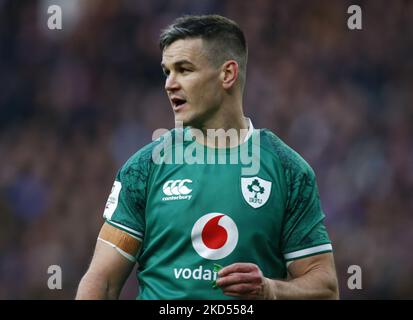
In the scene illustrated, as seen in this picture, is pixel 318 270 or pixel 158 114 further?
pixel 158 114

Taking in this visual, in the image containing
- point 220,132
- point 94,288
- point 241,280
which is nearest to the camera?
point 241,280

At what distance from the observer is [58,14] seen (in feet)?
31.6

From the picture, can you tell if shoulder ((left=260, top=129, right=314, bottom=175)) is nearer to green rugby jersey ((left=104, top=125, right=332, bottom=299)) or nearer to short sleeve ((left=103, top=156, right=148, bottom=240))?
green rugby jersey ((left=104, top=125, right=332, bottom=299))

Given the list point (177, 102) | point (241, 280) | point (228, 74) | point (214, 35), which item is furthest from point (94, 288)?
point (214, 35)

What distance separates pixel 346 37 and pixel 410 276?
2.84m

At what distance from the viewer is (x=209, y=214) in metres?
4.18

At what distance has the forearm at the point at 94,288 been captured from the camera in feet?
13.4

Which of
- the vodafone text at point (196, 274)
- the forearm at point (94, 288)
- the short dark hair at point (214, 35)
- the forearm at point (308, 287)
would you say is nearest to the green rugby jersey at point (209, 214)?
the vodafone text at point (196, 274)

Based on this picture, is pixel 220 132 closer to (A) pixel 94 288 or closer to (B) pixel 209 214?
(B) pixel 209 214

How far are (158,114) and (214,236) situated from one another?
5.52 m

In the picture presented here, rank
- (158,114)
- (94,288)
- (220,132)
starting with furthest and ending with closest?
(158,114) < (220,132) < (94,288)

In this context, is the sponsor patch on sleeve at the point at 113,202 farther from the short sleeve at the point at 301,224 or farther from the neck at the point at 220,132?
the short sleeve at the point at 301,224
